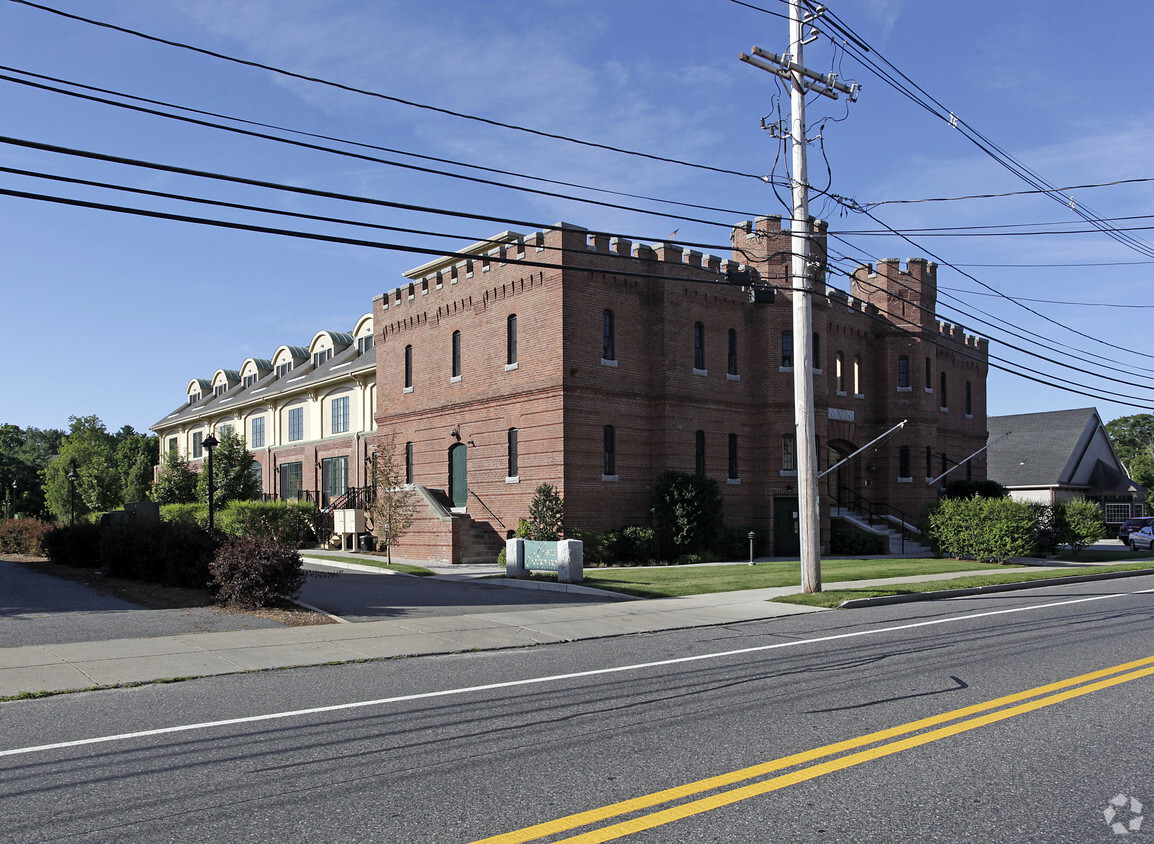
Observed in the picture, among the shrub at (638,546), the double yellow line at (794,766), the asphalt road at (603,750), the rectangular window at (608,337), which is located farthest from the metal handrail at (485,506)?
the double yellow line at (794,766)

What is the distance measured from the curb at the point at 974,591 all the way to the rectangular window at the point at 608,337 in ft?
44.4

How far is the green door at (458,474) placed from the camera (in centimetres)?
3184

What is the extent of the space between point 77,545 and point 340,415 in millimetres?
18941

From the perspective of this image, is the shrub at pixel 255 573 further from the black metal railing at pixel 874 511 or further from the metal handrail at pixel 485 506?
the black metal railing at pixel 874 511

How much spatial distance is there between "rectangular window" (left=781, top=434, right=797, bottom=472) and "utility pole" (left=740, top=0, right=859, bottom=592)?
46.4 feet

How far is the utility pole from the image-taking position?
59.2 ft

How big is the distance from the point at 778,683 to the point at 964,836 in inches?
168

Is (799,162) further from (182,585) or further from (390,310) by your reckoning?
(390,310)

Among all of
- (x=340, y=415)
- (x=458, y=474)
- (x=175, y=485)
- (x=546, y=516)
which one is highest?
(x=340, y=415)

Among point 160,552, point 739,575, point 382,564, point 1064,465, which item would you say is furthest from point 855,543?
point 1064,465

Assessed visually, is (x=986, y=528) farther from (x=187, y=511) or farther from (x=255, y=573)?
(x=187, y=511)

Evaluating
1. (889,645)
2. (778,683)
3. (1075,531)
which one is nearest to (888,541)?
(1075,531)

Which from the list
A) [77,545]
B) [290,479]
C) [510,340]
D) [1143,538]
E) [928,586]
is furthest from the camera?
[290,479]

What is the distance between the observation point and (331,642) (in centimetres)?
1224
